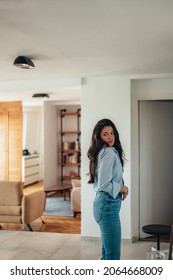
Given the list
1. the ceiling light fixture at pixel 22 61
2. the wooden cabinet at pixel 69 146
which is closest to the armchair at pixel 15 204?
the ceiling light fixture at pixel 22 61

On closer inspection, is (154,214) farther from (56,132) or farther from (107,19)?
(56,132)

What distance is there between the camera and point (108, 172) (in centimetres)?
214

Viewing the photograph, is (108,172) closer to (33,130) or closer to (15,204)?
(15,204)

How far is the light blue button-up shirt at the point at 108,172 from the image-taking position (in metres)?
2.13

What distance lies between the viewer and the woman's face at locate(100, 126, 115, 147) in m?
2.21

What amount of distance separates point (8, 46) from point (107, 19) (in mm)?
1008

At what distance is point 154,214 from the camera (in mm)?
4609

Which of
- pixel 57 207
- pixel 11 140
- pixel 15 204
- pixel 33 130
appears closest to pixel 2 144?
pixel 11 140

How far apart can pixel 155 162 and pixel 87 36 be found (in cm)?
240

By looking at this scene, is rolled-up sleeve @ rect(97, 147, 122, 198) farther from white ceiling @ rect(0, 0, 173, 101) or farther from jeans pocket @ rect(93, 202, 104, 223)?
white ceiling @ rect(0, 0, 173, 101)

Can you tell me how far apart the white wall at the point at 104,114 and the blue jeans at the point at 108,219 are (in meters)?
1.95

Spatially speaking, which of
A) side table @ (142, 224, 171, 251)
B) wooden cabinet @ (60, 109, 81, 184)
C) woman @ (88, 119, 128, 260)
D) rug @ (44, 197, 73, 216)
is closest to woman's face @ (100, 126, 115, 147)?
woman @ (88, 119, 128, 260)
